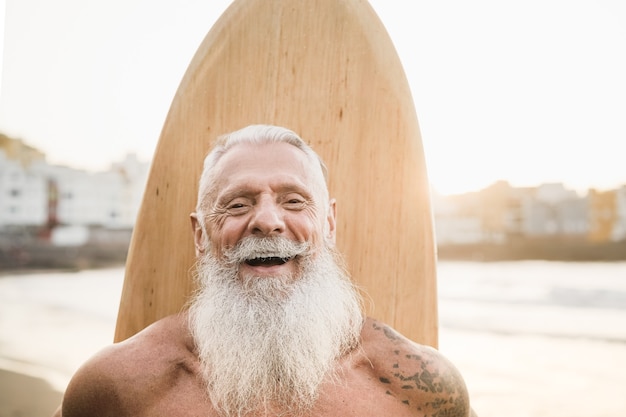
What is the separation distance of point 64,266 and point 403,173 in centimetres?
386

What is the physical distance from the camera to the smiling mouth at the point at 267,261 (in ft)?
3.21

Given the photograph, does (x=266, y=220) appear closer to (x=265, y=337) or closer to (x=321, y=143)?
(x=265, y=337)

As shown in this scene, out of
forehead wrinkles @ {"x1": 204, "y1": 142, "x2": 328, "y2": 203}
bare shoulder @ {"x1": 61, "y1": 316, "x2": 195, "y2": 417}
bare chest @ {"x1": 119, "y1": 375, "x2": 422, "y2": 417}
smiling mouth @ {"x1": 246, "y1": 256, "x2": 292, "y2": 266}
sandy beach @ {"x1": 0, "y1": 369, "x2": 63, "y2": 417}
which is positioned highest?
forehead wrinkles @ {"x1": 204, "y1": 142, "x2": 328, "y2": 203}

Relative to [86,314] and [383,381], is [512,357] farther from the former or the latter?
[86,314]

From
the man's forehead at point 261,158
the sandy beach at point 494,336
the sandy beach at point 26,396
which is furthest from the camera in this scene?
the sandy beach at point 494,336

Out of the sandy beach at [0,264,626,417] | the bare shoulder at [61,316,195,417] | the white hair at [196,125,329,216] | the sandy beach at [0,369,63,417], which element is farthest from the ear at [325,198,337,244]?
the sandy beach at [0,369,63,417]

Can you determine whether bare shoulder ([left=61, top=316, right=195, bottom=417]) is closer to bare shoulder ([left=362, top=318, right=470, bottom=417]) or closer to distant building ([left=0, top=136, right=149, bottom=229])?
bare shoulder ([left=362, top=318, right=470, bottom=417])

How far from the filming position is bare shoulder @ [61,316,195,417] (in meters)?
0.90

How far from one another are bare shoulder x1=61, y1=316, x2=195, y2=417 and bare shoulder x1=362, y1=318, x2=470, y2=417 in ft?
1.30

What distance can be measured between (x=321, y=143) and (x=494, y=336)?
4.40m

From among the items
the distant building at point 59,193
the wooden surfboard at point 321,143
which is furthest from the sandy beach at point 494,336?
the wooden surfboard at point 321,143

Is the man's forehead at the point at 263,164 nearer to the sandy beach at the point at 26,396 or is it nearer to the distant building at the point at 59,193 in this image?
the distant building at the point at 59,193

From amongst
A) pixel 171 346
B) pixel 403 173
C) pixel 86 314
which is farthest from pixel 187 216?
pixel 86 314

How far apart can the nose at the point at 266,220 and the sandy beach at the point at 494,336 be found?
70.8 inches
